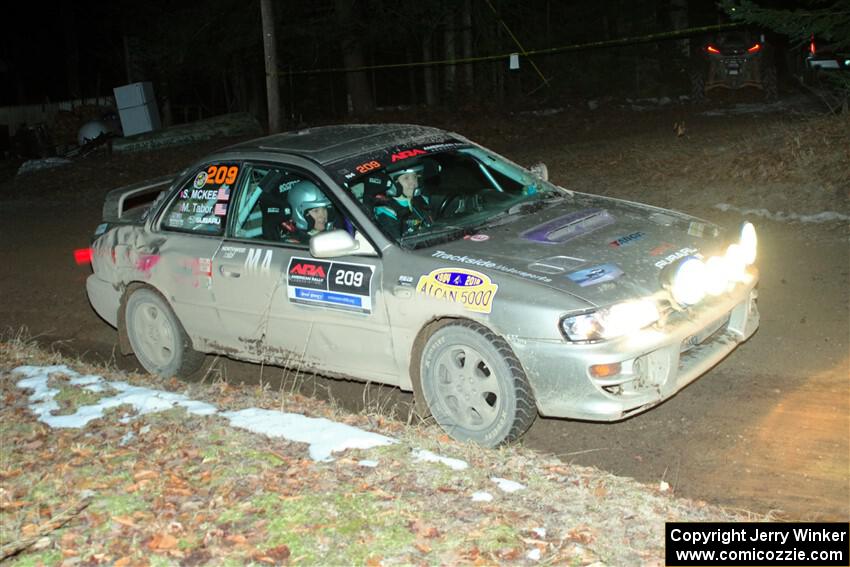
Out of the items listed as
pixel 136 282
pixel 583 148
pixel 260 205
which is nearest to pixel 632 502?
pixel 260 205

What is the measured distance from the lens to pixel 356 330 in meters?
5.86

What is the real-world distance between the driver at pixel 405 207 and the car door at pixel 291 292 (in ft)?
0.81

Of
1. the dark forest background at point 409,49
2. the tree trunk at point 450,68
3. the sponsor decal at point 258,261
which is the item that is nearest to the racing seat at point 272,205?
the sponsor decal at point 258,261

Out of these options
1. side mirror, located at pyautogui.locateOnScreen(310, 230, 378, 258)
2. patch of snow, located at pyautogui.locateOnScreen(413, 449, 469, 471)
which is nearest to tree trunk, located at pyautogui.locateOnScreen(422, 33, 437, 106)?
side mirror, located at pyautogui.locateOnScreen(310, 230, 378, 258)

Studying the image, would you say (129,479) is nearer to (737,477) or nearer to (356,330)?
(356,330)

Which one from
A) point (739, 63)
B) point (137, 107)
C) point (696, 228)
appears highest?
point (137, 107)

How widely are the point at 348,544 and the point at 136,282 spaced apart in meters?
3.91

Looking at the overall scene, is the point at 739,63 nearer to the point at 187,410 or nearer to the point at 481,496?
the point at 187,410

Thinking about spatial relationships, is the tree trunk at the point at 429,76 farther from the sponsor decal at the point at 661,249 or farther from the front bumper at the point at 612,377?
the front bumper at the point at 612,377

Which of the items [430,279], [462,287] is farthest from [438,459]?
[430,279]

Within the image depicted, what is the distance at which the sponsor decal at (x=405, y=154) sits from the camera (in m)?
6.44

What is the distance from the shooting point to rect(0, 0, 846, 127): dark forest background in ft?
69.9

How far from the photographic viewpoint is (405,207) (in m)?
6.18

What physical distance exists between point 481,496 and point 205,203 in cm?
340
